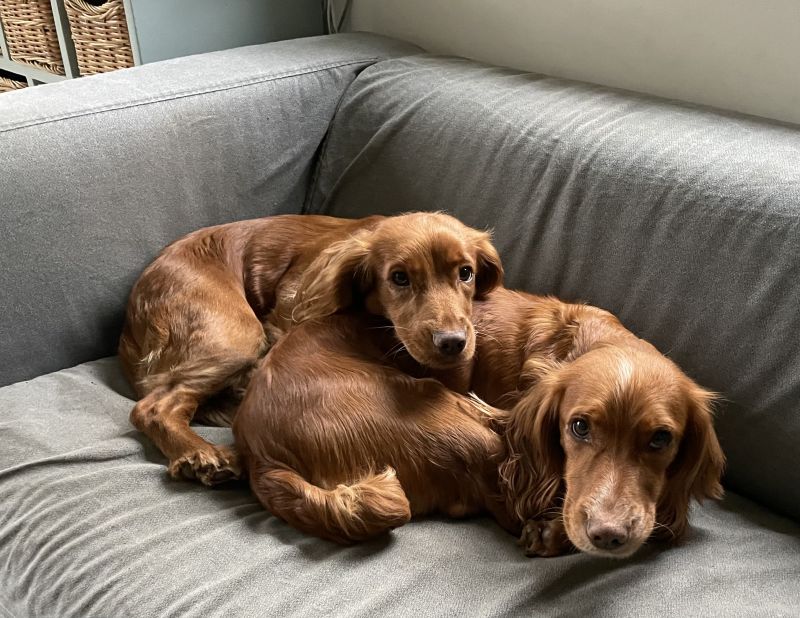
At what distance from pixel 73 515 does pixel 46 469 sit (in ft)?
0.50

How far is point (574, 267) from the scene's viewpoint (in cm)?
184

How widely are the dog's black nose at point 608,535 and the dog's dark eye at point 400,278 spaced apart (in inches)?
24.5

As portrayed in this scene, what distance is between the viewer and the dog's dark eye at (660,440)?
1353 millimetres

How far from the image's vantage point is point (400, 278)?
1694 mm

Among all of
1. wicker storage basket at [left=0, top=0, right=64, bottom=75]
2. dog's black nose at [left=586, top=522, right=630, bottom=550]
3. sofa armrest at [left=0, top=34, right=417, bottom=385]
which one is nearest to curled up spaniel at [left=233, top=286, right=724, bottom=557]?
dog's black nose at [left=586, top=522, right=630, bottom=550]

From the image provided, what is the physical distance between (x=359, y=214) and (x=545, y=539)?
1.15m

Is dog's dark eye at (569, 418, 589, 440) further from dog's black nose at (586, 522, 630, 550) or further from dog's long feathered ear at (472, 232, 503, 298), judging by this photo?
dog's long feathered ear at (472, 232, 503, 298)

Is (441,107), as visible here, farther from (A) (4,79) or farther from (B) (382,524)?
(A) (4,79)

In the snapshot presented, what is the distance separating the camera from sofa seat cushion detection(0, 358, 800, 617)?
1.31 metres

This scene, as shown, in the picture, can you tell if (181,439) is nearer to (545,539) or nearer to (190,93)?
(545,539)

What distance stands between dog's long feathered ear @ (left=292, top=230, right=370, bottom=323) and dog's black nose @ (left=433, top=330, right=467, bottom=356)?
256 mm

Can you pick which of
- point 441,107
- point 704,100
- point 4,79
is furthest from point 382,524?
point 4,79

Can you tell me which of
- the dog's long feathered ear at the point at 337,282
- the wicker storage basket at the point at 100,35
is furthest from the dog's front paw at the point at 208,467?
the wicker storage basket at the point at 100,35

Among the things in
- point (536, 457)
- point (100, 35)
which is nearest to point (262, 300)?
point (536, 457)
